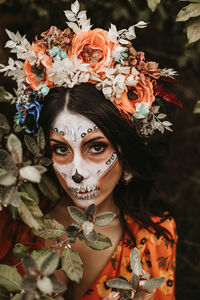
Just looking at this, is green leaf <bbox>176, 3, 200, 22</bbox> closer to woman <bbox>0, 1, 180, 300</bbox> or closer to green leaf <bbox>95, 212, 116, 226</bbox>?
woman <bbox>0, 1, 180, 300</bbox>

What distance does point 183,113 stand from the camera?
9.61ft

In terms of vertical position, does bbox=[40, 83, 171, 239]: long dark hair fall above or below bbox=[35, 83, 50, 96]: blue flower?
below

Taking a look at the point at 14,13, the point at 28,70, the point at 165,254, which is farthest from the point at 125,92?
the point at 14,13

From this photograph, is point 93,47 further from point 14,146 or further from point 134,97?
point 14,146

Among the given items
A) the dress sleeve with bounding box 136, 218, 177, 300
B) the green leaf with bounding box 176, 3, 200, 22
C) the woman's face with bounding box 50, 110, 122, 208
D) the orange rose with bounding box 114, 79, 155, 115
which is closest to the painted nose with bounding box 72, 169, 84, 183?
the woman's face with bounding box 50, 110, 122, 208

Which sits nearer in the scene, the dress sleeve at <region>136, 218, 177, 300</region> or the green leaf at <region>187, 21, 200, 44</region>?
the green leaf at <region>187, 21, 200, 44</region>

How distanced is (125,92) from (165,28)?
1.48 metres

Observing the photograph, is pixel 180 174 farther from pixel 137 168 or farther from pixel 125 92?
pixel 125 92

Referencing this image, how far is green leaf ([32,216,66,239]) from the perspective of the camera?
1019mm

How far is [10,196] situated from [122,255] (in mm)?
758

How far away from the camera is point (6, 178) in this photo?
843 mm

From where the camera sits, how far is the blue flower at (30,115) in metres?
1.23

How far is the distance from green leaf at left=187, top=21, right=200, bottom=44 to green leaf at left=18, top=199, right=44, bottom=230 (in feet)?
2.34

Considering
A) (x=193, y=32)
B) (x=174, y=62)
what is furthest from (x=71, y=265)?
(x=174, y=62)
